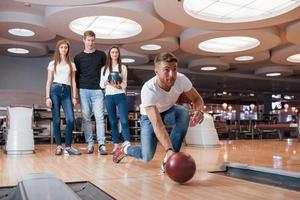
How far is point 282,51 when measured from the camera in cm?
954

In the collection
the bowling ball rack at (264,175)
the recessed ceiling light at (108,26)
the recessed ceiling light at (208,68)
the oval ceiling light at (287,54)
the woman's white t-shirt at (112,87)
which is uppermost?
the recessed ceiling light at (108,26)

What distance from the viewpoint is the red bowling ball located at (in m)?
1.83

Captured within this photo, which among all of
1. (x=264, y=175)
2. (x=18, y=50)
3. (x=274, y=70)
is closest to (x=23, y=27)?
(x=18, y=50)

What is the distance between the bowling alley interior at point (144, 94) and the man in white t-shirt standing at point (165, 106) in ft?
0.44

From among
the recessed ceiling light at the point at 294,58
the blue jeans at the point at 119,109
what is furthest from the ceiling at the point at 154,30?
the blue jeans at the point at 119,109

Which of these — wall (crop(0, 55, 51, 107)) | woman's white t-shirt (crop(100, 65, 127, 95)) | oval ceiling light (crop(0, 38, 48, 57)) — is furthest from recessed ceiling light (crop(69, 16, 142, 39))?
woman's white t-shirt (crop(100, 65, 127, 95))

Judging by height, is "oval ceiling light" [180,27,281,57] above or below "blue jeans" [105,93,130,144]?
above

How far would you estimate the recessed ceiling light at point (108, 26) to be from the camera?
7214mm

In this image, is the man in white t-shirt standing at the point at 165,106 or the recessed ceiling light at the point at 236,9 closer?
the man in white t-shirt standing at the point at 165,106

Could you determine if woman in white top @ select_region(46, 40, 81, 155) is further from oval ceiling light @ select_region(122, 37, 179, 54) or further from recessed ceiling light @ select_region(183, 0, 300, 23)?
oval ceiling light @ select_region(122, 37, 179, 54)

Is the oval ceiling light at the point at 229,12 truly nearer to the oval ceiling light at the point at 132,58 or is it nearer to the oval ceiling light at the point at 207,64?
the oval ceiling light at the point at 132,58

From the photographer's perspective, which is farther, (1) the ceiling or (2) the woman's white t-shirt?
(1) the ceiling

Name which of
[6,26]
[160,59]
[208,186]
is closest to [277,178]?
[208,186]

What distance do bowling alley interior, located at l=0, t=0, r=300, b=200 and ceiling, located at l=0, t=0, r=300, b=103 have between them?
1.0 inches
